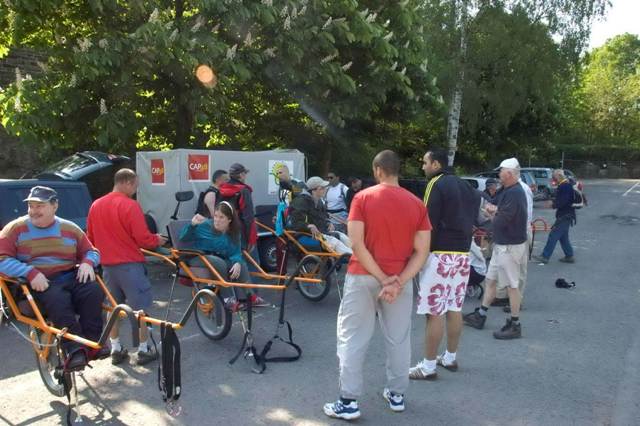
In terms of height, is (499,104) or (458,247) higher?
(499,104)

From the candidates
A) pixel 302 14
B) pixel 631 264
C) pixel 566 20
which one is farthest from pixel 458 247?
pixel 566 20

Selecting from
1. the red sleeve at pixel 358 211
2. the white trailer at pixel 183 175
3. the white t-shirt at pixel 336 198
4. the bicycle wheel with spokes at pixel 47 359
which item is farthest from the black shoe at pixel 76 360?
the white t-shirt at pixel 336 198

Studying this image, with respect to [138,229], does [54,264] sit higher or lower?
lower

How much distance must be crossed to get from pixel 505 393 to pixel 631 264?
756 centimetres

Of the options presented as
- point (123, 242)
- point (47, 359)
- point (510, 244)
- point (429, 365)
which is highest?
point (123, 242)

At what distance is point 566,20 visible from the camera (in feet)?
69.5

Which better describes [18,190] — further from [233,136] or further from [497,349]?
[233,136]

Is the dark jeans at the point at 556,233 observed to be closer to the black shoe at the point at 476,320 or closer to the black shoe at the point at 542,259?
the black shoe at the point at 542,259

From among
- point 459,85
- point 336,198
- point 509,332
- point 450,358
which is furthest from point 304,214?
point 459,85

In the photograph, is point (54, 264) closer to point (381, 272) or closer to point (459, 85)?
point (381, 272)

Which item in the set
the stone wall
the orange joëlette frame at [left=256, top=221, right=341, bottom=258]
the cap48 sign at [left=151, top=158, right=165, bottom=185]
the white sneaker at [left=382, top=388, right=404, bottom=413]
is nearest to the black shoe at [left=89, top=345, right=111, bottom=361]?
the white sneaker at [left=382, top=388, right=404, bottom=413]

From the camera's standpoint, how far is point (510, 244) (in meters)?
5.92

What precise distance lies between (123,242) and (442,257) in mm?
2791

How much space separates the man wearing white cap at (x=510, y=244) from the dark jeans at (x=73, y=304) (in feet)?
13.0
